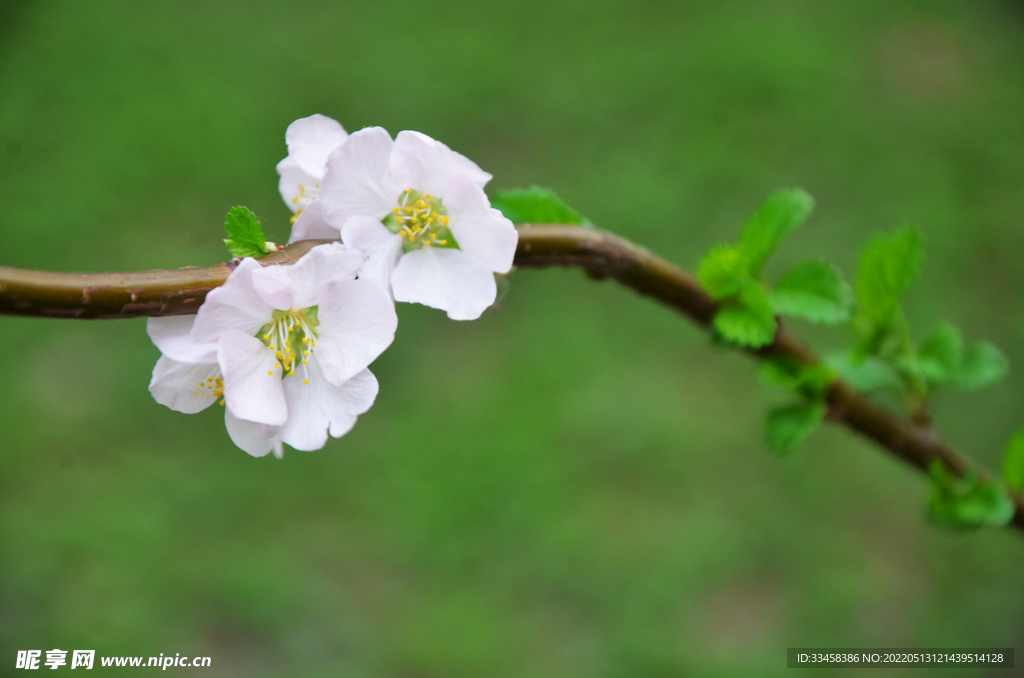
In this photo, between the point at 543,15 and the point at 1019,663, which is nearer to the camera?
the point at 1019,663

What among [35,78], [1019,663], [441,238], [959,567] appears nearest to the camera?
[441,238]

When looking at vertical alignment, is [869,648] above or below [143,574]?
below

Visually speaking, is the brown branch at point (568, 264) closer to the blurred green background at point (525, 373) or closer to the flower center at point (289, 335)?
the flower center at point (289, 335)

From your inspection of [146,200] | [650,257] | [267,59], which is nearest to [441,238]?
[650,257]

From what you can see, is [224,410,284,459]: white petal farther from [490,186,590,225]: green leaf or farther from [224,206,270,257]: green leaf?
[490,186,590,225]: green leaf

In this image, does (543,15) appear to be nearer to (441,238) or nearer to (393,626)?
(393,626)

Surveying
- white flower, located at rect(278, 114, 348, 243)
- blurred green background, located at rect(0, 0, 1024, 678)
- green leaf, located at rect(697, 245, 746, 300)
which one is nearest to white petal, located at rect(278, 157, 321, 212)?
white flower, located at rect(278, 114, 348, 243)

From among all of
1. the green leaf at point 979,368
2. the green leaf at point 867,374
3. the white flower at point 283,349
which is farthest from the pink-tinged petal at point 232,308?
the green leaf at point 979,368
